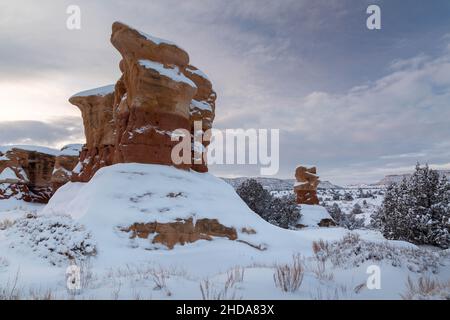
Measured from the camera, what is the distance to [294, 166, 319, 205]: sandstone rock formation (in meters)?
52.7

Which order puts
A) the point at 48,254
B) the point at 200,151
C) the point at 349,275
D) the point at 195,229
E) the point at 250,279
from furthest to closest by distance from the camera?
the point at 200,151, the point at 195,229, the point at 48,254, the point at 349,275, the point at 250,279

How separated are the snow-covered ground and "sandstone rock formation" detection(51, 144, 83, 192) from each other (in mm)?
14666

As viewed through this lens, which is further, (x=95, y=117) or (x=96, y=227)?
(x=95, y=117)

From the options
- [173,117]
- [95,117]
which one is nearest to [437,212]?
[173,117]

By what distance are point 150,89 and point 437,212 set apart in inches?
1030

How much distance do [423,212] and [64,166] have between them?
4144 centimetres

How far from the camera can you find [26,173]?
45.3m

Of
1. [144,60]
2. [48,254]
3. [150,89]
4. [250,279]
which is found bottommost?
[48,254]

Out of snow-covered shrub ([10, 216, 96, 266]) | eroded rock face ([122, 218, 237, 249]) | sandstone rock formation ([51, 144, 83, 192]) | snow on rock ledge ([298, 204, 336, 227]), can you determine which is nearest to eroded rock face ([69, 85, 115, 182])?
sandstone rock formation ([51, 144, 83, 192])

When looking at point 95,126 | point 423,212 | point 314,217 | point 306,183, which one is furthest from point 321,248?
point 306,183

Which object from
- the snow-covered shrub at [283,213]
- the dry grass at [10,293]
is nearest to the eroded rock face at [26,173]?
the snow-covered shrub at [283,213]
